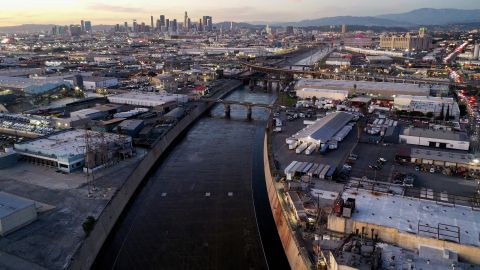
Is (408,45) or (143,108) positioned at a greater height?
(408,45)

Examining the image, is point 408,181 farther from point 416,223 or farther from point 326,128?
point 326,128

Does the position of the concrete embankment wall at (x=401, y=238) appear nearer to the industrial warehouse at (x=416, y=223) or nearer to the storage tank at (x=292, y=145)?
the industrial warehouse at (x=416, y=223)

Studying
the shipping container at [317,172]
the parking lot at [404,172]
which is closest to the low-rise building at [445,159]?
the parking lot at [404,172]

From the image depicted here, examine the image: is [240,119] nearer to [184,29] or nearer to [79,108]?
[79,108]

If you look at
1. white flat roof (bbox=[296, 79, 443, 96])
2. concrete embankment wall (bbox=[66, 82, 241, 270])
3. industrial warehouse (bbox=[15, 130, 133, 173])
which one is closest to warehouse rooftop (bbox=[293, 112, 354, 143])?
concrete embankment wall (bbox=[66, 82, 241, 270])

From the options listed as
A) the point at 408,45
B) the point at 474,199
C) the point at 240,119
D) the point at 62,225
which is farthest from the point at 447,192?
the point at 408,45

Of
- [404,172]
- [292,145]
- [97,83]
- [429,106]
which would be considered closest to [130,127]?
[292,145]
